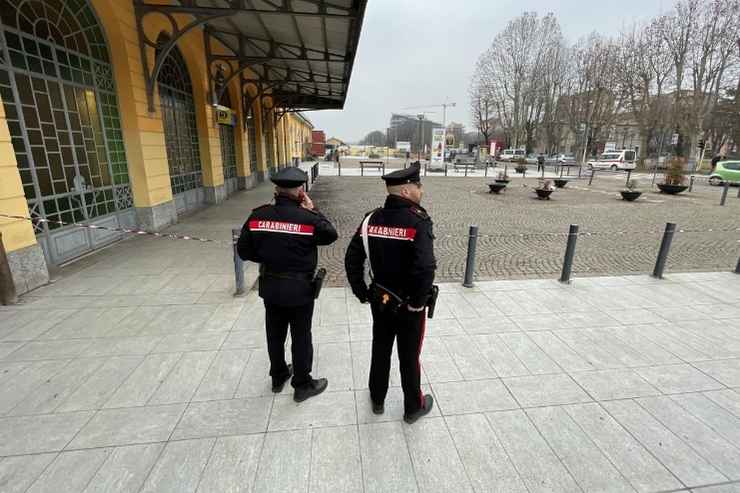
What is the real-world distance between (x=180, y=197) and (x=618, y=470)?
423 inches

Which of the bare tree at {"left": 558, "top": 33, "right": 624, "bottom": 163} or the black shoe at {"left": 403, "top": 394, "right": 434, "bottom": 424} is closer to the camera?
the black shoe at {"left": 403, "top": 394, "right": 434, "bottom": 424}

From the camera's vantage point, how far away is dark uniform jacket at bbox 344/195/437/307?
85.2 inches

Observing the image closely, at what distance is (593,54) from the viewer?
36.0 meters

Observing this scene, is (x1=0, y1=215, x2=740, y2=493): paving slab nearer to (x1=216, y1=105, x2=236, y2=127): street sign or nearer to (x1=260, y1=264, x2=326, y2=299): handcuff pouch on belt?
(x1=260, y1=264, x2=326, y2=299): handcuff pouch on belt

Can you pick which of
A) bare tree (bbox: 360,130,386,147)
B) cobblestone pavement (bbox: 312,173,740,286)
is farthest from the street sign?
bare tree (bbox: 360,130,386,147)

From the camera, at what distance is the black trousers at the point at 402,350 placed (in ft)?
7.73

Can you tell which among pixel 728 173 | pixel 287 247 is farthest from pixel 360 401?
pixel 728 173

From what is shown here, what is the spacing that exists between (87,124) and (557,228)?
11.0 meters

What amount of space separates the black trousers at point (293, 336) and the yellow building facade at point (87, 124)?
412 centimetres

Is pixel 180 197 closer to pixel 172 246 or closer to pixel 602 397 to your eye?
pixel 172 246

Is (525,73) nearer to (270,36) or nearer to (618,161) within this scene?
(618,161)

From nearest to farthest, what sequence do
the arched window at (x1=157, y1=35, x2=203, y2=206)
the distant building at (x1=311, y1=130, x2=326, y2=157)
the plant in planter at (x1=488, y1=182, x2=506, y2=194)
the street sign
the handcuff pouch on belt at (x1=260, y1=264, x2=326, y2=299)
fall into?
the handcuff pouch on belt at (x1=260, y1=264, x2=326, y2=299) < the arched window at (x1=157, y1=35, x2=203, y2=206) < the street sign < the plant in planter at (x1=488, y1=182, x2=506, y2=194) < the distant building at (x1=311, y1=130, x2=326, y2=157)

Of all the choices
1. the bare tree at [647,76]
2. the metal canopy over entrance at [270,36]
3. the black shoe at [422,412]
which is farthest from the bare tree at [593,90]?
the black shoe at [422,412]

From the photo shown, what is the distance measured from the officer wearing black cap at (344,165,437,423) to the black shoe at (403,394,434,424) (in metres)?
0.11
